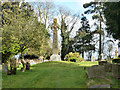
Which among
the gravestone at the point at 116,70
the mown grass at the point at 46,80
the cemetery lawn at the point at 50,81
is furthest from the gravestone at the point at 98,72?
the gravestone at the point at 116,70

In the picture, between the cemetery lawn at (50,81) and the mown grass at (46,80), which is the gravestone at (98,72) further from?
the mown grass at (46,80)

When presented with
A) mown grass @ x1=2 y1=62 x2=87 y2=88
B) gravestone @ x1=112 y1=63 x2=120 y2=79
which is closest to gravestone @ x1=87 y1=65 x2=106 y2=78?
mown grass @ x1=2 y1=62 x2=87 y2=88

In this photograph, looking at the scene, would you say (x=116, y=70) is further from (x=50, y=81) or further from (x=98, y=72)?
(x=50, y=81)

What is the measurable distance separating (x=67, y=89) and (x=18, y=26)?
34.7 feet

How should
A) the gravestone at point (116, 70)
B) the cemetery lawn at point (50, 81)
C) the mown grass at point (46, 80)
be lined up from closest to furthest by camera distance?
the cemetery lawn at point (50, 81) < the mown grass at point (46, 80) < the gravestone at point (116, 70)

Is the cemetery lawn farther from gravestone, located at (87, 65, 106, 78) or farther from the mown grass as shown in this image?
gravestone, located at (87, 65, 106, 78)

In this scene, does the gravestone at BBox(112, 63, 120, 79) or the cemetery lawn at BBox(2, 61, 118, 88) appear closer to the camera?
the cemetery lawn at BBox(2, 61, 118, 88)

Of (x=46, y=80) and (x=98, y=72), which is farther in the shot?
(x=46, y=80)

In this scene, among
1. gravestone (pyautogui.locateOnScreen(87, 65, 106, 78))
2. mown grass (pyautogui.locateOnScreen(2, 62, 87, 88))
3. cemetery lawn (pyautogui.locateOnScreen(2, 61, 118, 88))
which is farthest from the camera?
gravestone (pyautogui.locateOnScreen(87, 65, 106, 78))

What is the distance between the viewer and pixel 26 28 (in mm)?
16438

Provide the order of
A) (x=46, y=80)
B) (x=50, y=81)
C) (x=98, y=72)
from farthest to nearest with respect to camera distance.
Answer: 1. (x=46, y=80)
2. (x=50, y=81)
3. (x=98, y=72)

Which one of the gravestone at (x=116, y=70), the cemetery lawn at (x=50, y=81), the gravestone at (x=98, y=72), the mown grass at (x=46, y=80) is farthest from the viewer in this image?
the gravestone at (x=116, y=70)

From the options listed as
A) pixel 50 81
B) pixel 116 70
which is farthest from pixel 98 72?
pixel 50 81

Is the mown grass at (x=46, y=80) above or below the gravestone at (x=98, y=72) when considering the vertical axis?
below
